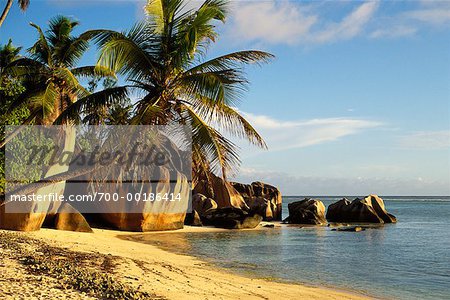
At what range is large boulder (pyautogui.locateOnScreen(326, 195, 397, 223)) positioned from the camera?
42.4 metres

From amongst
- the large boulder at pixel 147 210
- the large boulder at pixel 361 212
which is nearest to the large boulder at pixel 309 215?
the large boulder at pixel 361 212

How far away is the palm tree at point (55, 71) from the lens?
24.3 meters

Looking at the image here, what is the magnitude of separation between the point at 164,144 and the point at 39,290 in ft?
38.4

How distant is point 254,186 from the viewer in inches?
1982

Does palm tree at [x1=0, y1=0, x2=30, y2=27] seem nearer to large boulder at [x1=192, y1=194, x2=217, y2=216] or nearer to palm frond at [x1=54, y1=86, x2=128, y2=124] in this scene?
palm frond at [x1=54, y1=86, x2=128, y2=124]

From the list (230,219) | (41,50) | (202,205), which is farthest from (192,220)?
(41,50)

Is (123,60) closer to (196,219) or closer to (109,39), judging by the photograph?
(109,39)

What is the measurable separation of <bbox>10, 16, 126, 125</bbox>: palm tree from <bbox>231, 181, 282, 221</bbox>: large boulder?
22.3 meters

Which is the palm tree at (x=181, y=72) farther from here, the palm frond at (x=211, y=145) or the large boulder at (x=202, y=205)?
the large boulder at (x=202, y=205)

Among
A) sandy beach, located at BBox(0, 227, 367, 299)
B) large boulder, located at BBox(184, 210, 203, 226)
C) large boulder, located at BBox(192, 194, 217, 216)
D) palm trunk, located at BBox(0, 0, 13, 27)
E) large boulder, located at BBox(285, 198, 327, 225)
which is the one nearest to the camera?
sandy beach, located at BBox(0, 227, 367, 299)

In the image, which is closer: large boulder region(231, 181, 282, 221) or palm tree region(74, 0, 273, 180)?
palm tree region(74, 0, 273, 180)

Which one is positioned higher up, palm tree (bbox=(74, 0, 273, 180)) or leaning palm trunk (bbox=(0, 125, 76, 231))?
palm tree (bbox=(74, 0, 273, 180))

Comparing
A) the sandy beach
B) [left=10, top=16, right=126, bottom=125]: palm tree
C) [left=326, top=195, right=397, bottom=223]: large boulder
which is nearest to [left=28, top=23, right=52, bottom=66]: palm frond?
[left=10, top=16, right=126, bottom=125]: palm tree

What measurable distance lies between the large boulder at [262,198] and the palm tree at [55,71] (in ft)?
73.2
